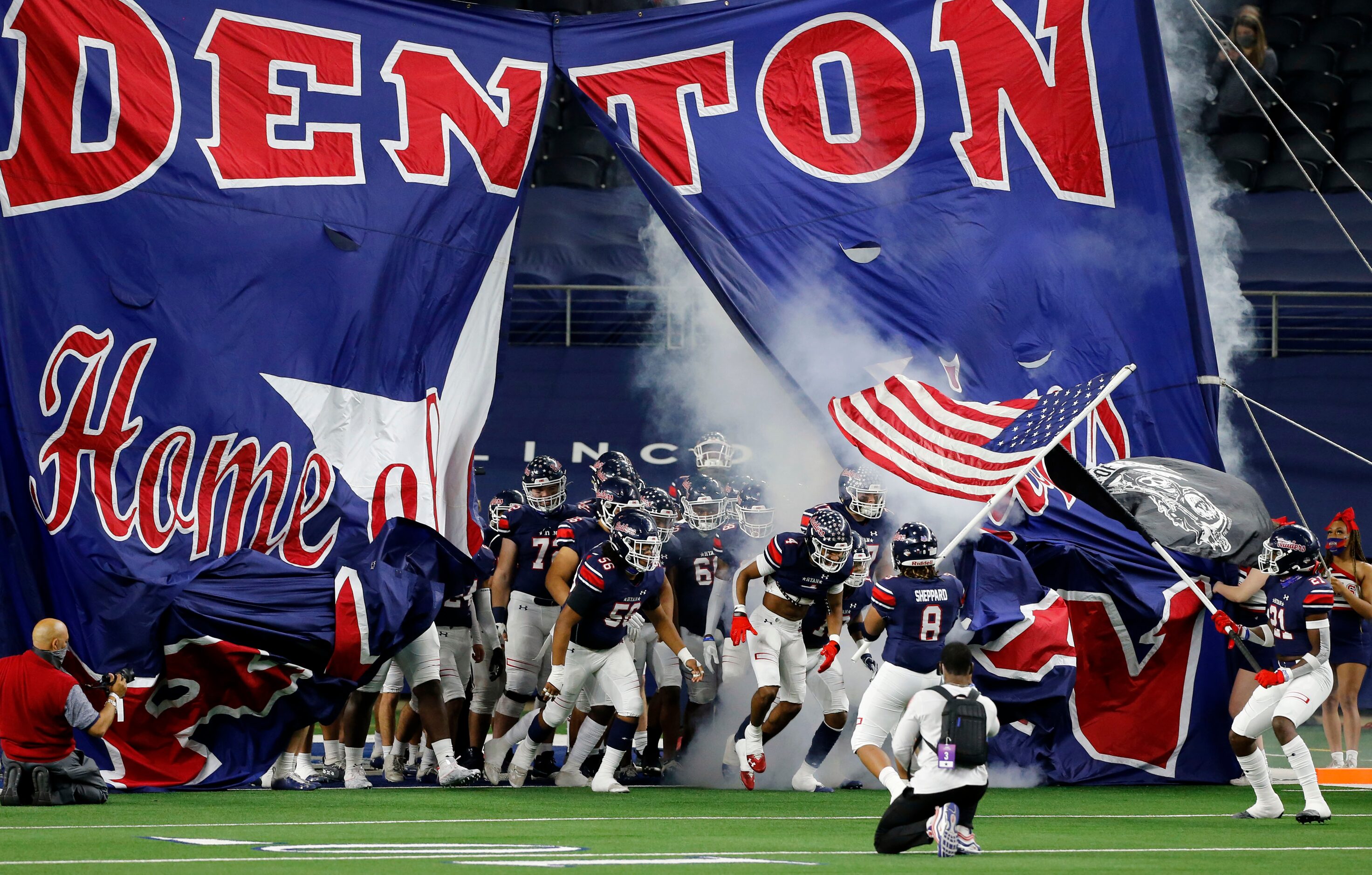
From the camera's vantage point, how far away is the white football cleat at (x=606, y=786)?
9.83m

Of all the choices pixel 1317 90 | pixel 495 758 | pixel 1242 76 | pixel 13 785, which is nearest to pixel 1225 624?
pixel 495 758

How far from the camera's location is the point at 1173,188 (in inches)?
530

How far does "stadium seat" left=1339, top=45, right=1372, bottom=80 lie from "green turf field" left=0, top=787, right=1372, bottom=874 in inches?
471

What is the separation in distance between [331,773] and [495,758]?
0.96 m

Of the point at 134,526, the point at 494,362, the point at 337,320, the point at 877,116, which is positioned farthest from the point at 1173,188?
the point at 134,526

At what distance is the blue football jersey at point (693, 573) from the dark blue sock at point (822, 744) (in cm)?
122

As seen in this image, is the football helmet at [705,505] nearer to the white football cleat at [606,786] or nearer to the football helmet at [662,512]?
the football helmet at [662,512]

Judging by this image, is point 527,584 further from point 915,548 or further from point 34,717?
point 34,717

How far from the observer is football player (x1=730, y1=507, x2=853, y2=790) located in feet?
32.9

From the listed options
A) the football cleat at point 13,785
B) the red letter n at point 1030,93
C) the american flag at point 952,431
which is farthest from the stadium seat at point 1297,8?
the football cleat at point 13,785

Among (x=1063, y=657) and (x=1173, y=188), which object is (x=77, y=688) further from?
(x=1173, y=188)

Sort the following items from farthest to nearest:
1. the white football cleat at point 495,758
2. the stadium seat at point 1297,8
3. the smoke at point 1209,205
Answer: the stadium seat at point 1297,8 → the smoke at point 1209,205 → the white football cleat at point 495,758

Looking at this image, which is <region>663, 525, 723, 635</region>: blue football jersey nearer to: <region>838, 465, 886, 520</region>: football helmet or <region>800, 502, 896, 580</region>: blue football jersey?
<region>800, 502, 896, 580</region>: blue football jersey

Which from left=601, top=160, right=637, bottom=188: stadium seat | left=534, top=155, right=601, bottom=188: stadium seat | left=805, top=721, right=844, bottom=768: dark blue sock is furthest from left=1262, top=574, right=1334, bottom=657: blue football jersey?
left=601, top=160, right=637, bottom=188: stadium seat
